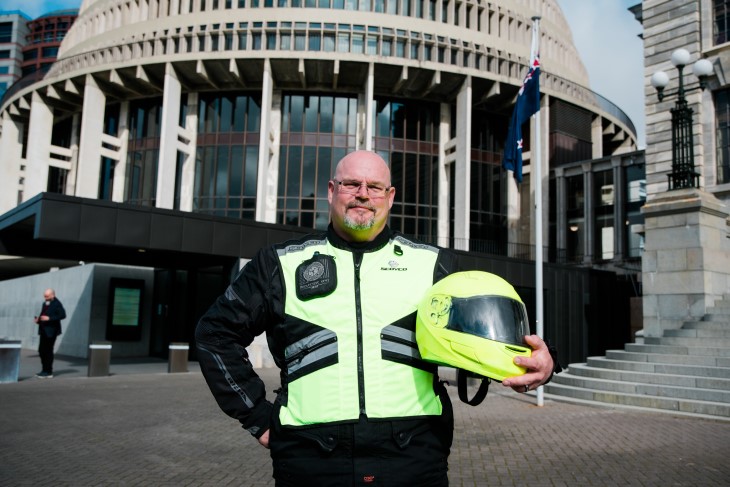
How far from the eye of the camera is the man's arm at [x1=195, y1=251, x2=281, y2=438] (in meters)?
2.56

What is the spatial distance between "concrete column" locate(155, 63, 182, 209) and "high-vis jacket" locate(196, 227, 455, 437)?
34856mm

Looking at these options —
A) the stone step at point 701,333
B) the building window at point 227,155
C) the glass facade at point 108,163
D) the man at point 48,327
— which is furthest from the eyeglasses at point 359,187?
the glass facade at point 108,163

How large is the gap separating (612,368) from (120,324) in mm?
17389

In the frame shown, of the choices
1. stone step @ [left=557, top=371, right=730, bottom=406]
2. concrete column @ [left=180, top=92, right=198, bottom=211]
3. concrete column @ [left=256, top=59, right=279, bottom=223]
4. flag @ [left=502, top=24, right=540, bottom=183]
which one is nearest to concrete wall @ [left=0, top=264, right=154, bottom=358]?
concrete column @ [left=256, top=59, right=279, bottom=223]

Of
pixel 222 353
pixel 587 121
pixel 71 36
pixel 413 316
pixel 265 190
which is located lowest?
pixel 222 353

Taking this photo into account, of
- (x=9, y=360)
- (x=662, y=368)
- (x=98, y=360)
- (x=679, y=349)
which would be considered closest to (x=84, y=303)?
(x=98, y=360)

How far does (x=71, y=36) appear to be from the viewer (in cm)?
4903

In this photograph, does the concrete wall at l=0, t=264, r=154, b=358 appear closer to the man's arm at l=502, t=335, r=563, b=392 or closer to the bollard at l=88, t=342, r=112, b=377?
the bollard at l=88, t=342, r=112, b=377

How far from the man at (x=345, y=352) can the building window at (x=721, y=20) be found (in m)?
20.7

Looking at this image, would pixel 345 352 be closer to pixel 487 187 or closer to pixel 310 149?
pixel 310 149

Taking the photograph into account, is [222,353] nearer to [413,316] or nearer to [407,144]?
[413,316]

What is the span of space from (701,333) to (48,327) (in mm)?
14803

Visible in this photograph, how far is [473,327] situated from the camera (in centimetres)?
239

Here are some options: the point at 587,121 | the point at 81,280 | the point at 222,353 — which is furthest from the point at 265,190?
the point at 222,353
